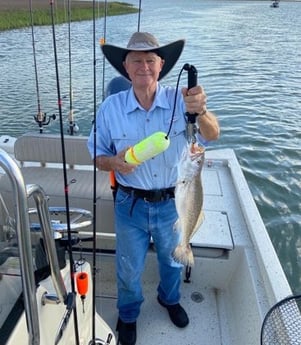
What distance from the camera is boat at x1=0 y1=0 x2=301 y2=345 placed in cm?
160

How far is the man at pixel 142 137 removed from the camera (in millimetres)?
2254

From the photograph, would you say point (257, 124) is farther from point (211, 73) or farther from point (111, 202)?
point (111, 202)

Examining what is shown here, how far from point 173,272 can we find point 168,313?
0.55 m

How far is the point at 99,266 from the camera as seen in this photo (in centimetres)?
357

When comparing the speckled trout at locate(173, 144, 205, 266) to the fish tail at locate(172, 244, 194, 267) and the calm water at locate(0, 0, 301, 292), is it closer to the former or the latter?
the fish tail at locate(172, 244, 194, 267)

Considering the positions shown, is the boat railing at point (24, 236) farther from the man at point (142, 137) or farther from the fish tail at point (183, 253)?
the fish tail at point (183, 253)

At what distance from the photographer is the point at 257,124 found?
31.7 ft

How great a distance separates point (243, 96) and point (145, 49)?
10345 mm

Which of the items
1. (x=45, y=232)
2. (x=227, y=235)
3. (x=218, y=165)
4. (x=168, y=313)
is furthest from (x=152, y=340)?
(x=218, y=165)

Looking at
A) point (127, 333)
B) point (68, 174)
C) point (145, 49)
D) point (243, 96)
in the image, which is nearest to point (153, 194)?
point (145, 49)

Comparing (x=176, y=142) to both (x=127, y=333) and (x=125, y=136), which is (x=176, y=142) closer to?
(x=125, y=136)

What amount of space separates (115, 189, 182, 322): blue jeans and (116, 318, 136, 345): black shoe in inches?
2.0

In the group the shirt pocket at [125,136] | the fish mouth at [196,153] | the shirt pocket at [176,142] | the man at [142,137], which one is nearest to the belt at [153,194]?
the man at [142,137]

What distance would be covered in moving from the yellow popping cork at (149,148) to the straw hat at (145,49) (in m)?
0.67
